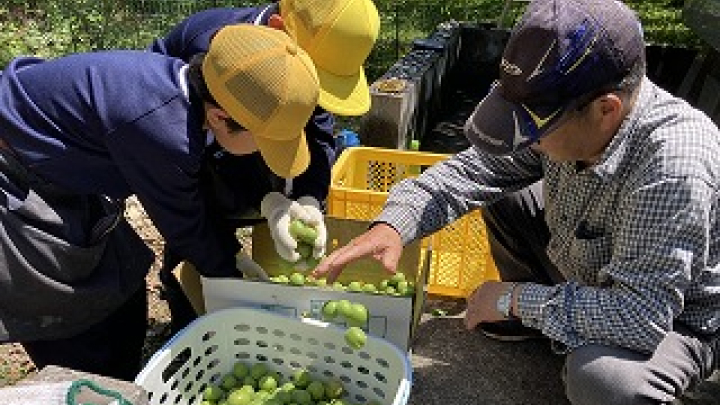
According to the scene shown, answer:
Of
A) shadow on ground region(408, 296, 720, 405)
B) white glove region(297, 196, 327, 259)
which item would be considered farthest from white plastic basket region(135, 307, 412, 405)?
shadow on ground region(408, 296, 720, 405)

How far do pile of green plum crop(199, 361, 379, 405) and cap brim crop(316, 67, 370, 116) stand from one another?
89 centimetres

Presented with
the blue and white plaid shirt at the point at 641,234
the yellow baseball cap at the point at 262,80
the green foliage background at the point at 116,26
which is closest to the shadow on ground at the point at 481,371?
the blue and white plaid shirt at the point at 641,234

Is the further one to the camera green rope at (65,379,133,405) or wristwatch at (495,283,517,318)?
wristwatch at (495,283,517,318)

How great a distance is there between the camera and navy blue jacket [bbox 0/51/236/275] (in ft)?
6.98

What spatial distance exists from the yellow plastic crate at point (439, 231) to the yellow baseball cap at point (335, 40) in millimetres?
714

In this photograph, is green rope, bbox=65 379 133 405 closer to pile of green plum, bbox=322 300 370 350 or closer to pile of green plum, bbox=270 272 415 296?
pile of green plum, bbox=322 300 370 350

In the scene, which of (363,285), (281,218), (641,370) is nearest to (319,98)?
(281,218)

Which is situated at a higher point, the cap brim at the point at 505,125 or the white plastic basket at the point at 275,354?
the cap brim at the point at 505,125

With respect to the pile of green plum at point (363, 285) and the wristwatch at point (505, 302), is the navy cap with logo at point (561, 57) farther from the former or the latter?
the pile of green plum at point (363, 285)

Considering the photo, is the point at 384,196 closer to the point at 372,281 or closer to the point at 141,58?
the point at 372,281

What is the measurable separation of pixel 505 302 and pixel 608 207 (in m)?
0.43

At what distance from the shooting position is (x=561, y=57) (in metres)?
1.98

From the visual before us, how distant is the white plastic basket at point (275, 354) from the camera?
240cm

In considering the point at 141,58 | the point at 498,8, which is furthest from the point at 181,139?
the point at 498,8
